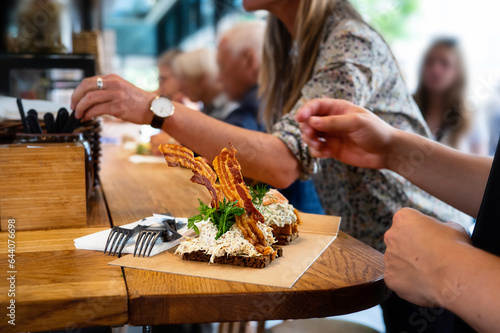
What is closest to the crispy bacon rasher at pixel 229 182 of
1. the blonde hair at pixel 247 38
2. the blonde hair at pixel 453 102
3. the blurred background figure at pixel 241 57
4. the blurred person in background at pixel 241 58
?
the blurred person in background at pixel 241 58

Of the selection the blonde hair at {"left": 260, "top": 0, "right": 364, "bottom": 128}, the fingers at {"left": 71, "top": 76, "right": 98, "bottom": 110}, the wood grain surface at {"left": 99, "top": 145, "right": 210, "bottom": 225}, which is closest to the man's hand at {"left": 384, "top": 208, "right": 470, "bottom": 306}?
the wood grain surface at {"left": 99, "top": 145, "right": 210, "bottom": 225}

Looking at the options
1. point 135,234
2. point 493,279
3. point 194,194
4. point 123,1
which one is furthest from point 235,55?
point 123,1

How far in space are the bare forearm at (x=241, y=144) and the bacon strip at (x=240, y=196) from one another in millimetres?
480

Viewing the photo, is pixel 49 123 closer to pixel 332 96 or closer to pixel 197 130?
pixel 197 130

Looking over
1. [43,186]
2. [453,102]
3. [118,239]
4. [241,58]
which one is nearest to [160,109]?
[43,186]

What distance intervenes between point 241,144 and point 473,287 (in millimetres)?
921

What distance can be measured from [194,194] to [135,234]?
2.14 ft

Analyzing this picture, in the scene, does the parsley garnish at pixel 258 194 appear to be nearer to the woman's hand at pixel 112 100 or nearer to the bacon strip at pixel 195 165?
the bacon strip at pixel 195 165

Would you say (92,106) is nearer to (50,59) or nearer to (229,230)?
(229,230)

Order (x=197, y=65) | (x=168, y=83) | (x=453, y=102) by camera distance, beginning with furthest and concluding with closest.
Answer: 1. (x=168, y=83)
2. (x=197, y=65)
3. (x=453, y=102)

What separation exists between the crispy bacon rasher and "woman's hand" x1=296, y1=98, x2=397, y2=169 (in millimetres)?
372

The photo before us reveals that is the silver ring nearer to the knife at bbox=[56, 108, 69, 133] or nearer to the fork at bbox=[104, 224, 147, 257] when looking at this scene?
the knife at bbox=[56, 108, 69, 133]

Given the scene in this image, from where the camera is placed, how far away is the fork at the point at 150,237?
99 cm

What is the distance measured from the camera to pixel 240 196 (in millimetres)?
1005
